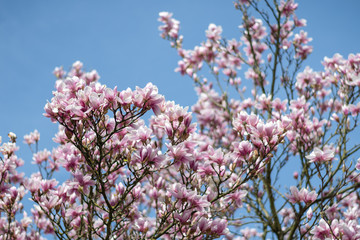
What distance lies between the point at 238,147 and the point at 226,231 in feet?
2.15

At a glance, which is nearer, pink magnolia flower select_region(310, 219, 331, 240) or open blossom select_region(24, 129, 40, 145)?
pink magnolia flower select_region(310, 219, 331, 240)

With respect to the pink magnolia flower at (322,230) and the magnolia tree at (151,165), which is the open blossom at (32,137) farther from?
the pink magnolia flower at (322,230)

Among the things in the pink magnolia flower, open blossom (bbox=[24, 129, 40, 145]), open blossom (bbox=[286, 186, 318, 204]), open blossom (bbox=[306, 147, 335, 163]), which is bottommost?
the pink magnolia flower

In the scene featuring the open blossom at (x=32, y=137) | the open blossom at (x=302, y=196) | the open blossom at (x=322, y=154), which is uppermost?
the open blossom at (x=32, y=137)

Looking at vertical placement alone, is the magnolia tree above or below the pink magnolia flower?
above

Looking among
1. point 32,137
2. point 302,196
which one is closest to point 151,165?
point 302,196

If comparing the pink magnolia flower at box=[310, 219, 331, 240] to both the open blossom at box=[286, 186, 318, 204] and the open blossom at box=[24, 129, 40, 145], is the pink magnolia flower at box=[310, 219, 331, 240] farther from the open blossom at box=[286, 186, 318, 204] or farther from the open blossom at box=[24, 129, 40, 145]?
the open blossom at box=[24, 129, 40, 145]

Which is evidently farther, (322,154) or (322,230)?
(322,154)

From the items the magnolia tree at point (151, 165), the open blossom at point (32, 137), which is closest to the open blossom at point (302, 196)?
the magnolia tree at point (151, 165)

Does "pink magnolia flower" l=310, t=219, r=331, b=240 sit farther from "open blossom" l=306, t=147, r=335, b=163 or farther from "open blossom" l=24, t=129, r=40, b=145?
"open blossom" l=24, t=129, r=40, b=145

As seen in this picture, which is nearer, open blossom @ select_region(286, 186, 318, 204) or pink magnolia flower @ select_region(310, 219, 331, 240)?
pink magnolia flower @ select_region(310, 219, 331, 240)

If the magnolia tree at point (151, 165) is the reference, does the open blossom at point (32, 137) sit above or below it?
above

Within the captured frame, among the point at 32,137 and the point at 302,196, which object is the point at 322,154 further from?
the point at 32,137

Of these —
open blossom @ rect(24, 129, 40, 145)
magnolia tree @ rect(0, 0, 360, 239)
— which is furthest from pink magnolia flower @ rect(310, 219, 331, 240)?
open blossom @ rect(24, 129, 40, 145)
